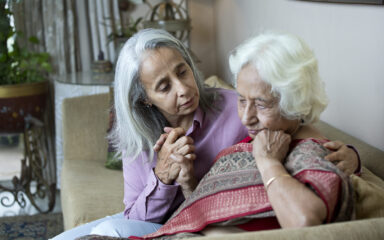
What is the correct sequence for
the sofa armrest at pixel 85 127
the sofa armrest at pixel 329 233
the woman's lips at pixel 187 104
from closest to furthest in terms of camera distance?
1. the sofa armrest at pixel 329 233
2. the woman's lips at pixel 187 104
3. the sofa armrest at pixel 85 127

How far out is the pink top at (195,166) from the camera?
1.67 m

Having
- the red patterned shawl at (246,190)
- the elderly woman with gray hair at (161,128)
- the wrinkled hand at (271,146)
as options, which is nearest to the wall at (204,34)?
the elderly woman with gray hair at (161,128)

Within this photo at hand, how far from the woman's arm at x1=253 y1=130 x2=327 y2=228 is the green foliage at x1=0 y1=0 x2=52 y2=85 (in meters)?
2.69

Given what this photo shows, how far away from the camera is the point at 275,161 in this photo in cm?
123

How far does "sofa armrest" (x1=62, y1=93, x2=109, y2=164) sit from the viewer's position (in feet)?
9.96

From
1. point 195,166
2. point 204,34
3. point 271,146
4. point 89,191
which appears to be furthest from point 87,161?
point 271,146

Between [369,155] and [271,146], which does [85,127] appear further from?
[271,146]

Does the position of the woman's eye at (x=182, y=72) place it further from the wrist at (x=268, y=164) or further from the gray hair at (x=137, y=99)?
the wrist at (x=268, y=164)

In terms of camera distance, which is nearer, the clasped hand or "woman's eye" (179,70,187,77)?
the clasped hand

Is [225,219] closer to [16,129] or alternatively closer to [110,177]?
[110,177]

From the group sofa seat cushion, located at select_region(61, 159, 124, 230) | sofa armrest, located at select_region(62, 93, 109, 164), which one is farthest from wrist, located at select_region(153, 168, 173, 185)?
sofa armrest, located at select_region(62, 93, 109, 164)

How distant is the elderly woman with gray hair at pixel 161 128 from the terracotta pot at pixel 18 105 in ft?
6.08

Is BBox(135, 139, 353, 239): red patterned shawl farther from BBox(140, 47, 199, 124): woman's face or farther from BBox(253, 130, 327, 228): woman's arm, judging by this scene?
BBox(140, 47, 199, 124): woman's face

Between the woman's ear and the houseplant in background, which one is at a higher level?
the woman's ear
